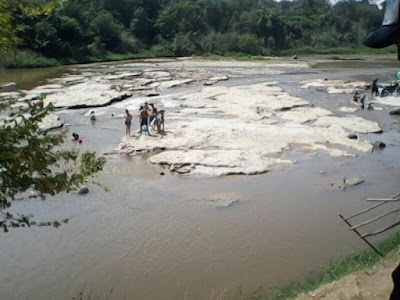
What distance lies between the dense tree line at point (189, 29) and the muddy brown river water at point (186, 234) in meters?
51.2

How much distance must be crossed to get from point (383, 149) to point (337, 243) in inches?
390

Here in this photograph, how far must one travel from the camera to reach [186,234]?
12188 mm

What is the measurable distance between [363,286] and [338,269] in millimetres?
1532

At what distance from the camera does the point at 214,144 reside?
20.0 meters

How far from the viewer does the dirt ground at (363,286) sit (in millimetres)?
7328

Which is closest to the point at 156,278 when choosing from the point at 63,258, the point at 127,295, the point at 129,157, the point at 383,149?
the point at 127,295

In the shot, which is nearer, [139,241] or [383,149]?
[139,241]

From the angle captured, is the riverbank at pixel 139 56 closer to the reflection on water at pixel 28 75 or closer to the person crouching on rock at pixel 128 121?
the reflection on water at pixel 28 75

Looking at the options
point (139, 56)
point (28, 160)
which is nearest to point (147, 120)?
point (28, 160)

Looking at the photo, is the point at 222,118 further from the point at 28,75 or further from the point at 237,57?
the point at 237,57

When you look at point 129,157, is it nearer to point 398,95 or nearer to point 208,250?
point 208,250

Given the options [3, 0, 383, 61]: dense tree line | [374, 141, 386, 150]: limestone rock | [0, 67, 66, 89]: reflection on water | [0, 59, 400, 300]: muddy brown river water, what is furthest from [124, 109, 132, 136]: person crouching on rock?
[3, 0, 383, 61]: dense tree line

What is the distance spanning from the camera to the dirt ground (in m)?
7.33

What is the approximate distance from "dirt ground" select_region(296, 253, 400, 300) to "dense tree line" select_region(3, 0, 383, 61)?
59.0 m
